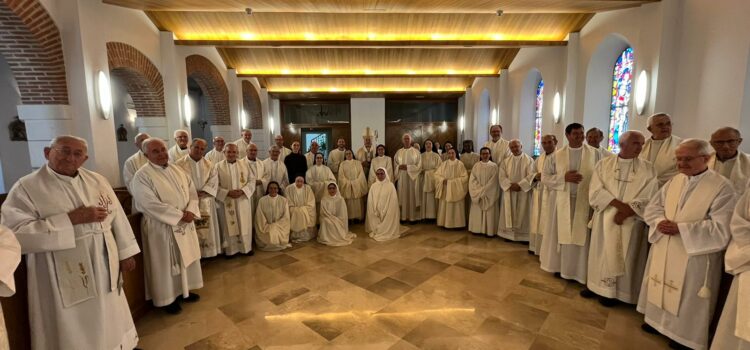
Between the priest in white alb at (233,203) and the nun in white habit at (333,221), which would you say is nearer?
the priest in white alb at (233,203)

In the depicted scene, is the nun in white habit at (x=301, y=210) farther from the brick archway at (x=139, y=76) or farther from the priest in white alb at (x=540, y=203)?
the priest in white alb at (x=540, y=203)

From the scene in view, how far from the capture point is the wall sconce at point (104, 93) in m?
5.03

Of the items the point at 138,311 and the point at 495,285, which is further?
the point at 495,285

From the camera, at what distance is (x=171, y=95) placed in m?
6.99

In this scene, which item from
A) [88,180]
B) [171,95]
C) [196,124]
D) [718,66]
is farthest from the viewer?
[196,124]

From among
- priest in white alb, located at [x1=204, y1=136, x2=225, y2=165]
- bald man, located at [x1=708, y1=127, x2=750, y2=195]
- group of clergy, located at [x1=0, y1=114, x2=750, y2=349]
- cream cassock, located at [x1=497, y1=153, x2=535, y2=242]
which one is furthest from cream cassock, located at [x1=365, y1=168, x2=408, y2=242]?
bald man, located at [x1=708, y1=127, x2=750, y2=195]

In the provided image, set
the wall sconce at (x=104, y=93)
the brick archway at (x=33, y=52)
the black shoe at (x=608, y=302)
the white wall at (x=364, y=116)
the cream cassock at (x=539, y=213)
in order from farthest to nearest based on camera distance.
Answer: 1. the white wall at (x=364, y=116)
2. the wall sconce at (x=104, y=93)
3. the cream cassock at (x=539, y=213)
4. the brick archway at (x=33, y=52)
5. the black shoe at (x=608, y=302)

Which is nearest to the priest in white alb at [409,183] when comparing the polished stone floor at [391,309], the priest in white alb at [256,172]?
the polished stone floor at [391,309]

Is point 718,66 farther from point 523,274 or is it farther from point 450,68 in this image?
point 450,68

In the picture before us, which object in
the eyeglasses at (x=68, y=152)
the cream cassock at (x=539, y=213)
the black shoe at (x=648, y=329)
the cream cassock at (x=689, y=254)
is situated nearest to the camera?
the eyeglasses at (x=68, y=152)

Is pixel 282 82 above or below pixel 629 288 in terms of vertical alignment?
above

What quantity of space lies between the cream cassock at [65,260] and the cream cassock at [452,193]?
557cm

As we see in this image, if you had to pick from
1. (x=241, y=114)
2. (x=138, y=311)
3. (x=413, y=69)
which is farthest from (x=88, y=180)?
(x=413, y=69)

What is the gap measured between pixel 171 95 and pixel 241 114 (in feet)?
10.9
